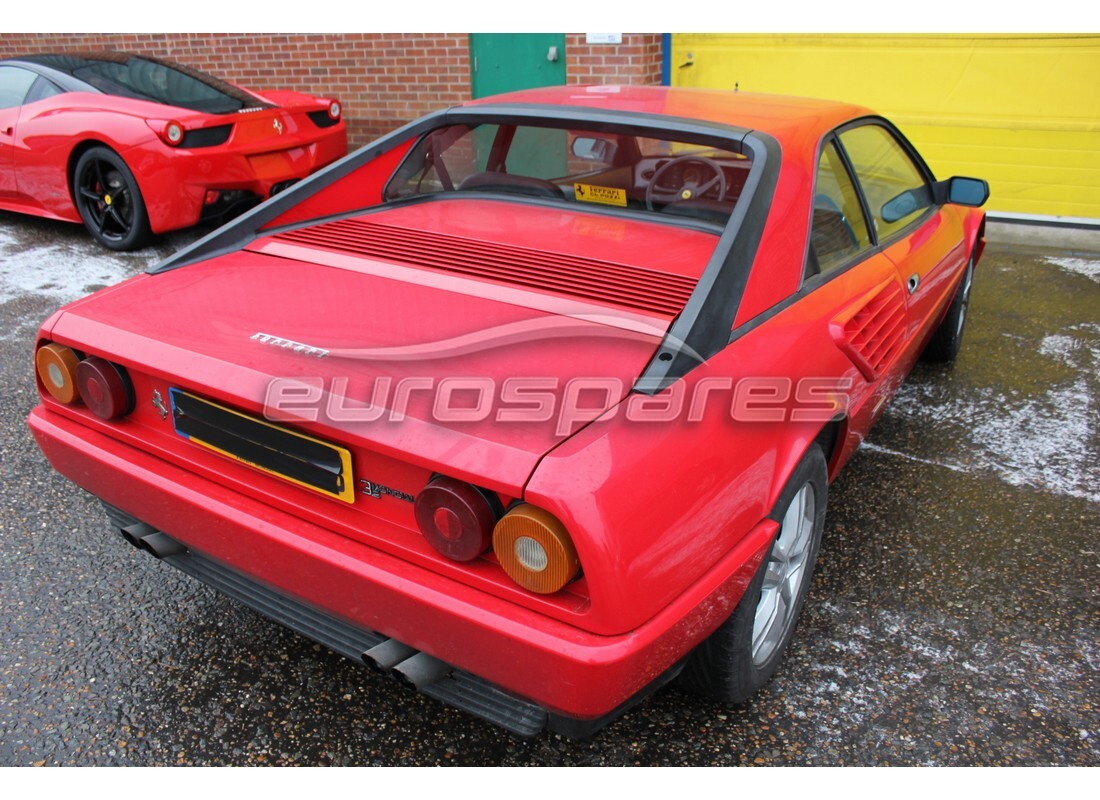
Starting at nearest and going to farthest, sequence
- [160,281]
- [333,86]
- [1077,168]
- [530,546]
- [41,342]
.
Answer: [530,546] → [41,342] → [160,281] → [1077,168] → [333,86]

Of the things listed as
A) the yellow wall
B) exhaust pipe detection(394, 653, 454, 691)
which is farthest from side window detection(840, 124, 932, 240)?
the yellow wall

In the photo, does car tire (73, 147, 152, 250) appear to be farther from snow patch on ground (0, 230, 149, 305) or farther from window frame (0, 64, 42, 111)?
window frame (0, 64, 42, 111)

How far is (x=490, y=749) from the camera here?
84.2 inches

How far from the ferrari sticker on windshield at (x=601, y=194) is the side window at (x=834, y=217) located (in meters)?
0.63

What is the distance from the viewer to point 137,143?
5902 mm

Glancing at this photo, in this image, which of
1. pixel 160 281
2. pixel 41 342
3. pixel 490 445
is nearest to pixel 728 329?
pixel 490 445

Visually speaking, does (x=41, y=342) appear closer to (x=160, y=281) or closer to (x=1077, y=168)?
(x=160, y=281)

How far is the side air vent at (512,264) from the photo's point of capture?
2217mm

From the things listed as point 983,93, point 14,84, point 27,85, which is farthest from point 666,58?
point 14,84

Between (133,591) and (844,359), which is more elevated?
(844,359)

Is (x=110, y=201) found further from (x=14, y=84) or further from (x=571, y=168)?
(x=571, y=168)

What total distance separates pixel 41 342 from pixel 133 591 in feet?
2.74

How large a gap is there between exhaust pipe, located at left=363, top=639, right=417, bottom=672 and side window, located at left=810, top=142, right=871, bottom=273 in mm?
1557

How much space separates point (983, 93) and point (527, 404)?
657cm
